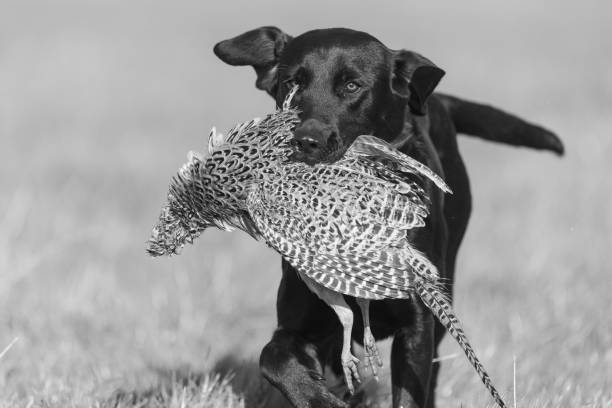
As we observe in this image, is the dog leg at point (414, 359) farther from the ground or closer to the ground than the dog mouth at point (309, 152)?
closer to the ground

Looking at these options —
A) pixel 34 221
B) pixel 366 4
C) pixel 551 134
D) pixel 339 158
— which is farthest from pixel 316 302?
pixel 366 4

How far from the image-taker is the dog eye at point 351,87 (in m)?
4.31

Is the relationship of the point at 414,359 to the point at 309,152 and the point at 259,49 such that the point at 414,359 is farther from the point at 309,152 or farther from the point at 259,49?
the point at 259,49

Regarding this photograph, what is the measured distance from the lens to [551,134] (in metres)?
5.95

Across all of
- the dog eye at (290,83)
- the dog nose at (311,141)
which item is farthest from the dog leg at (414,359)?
the dog eye at (290,83)

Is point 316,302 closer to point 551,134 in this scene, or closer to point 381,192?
point 381,192

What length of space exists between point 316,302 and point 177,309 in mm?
2133

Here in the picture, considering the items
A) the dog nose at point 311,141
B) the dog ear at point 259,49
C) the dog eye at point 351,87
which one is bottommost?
the dog nose at point 311,141

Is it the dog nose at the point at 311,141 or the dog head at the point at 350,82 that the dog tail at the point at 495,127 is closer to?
the dog head at the point at 350,82

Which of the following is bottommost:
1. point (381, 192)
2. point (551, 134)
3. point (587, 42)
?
point (587, 42)

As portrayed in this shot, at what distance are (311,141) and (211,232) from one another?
5518 millimetres

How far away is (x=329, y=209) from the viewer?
3.58 m

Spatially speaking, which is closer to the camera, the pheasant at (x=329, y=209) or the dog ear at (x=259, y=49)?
the pheasant at (x=329, y=209)

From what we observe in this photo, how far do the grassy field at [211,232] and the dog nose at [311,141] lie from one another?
3.55ft
